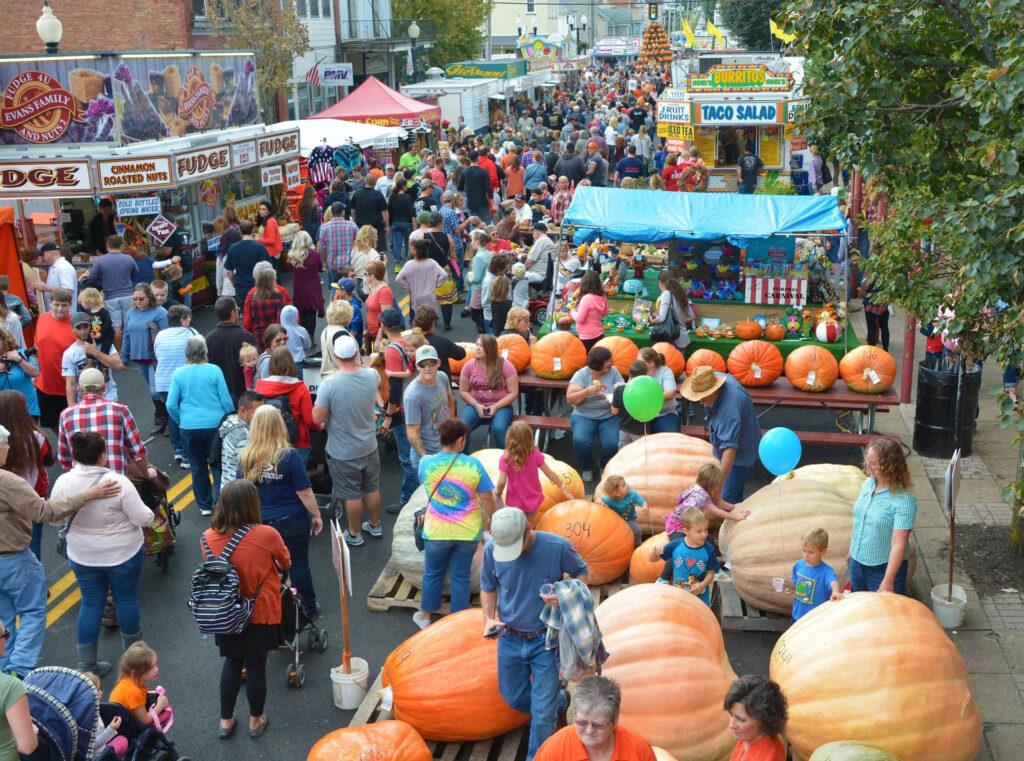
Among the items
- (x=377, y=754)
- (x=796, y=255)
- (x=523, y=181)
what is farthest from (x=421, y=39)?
(x=377, y=754)

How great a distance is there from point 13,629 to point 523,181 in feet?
56.9

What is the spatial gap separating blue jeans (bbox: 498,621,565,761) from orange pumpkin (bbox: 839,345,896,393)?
607cm

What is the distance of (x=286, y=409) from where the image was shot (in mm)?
8617

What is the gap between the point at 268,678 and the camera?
7.22m

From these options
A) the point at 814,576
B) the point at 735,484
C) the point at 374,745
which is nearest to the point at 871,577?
the point at 814,576

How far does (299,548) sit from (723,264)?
7.71 metres

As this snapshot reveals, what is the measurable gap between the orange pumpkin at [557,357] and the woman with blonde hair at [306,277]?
3.53 meters

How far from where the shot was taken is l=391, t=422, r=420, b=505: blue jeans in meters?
9.60

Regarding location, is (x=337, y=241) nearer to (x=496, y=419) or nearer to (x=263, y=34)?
(x=496, y=419)

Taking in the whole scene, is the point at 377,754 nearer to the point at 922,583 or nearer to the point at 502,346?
the point at 922,583

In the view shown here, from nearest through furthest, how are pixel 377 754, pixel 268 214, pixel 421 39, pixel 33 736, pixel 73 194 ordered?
pixel 33 736 < pixel 377 754 < pixel 73 194 < pixel 268 214 < pixel 421 39

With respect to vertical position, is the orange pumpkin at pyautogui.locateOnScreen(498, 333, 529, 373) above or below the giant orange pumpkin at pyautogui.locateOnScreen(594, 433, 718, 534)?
above

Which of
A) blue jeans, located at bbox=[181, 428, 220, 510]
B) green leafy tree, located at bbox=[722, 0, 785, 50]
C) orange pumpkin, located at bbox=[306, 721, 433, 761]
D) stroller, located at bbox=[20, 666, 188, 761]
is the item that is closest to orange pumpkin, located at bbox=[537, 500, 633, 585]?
orange pumpkin, located at bbox=[306, 721, 433, 761]

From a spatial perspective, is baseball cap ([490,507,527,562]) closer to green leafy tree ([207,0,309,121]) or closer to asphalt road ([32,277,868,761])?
asphalt road ([32,277,868,761])
